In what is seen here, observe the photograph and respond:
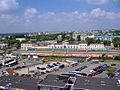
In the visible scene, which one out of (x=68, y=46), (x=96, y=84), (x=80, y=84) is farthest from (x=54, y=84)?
(x=68, y=46)

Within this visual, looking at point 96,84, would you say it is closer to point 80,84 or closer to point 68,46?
point 80,84

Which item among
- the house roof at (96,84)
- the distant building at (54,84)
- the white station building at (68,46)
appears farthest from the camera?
the white station building at (68,46)

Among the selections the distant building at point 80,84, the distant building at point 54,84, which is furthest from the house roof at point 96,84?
the distant building at point 54,84

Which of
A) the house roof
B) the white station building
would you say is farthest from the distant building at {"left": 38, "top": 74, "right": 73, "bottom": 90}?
the white station building

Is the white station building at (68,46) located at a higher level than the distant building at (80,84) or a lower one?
lower

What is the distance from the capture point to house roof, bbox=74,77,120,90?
1058 centimetres

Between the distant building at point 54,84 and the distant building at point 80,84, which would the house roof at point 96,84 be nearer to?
the distant building at point 80,84

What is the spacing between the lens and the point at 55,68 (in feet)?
67.2

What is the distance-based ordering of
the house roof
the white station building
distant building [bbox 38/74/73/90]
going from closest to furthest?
the house roof < distant building [bbox 38/74/73/90] < the white station building

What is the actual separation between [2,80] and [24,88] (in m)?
1.62

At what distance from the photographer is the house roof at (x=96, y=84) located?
10.6 meters

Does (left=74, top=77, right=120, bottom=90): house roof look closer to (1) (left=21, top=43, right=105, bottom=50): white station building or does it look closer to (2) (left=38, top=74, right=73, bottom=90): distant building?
(2) (left=38, top=74, right=73, bottom=90): distant building

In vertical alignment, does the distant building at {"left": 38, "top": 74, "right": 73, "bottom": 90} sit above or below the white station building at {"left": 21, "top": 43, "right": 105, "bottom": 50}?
above

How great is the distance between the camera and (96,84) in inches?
427
